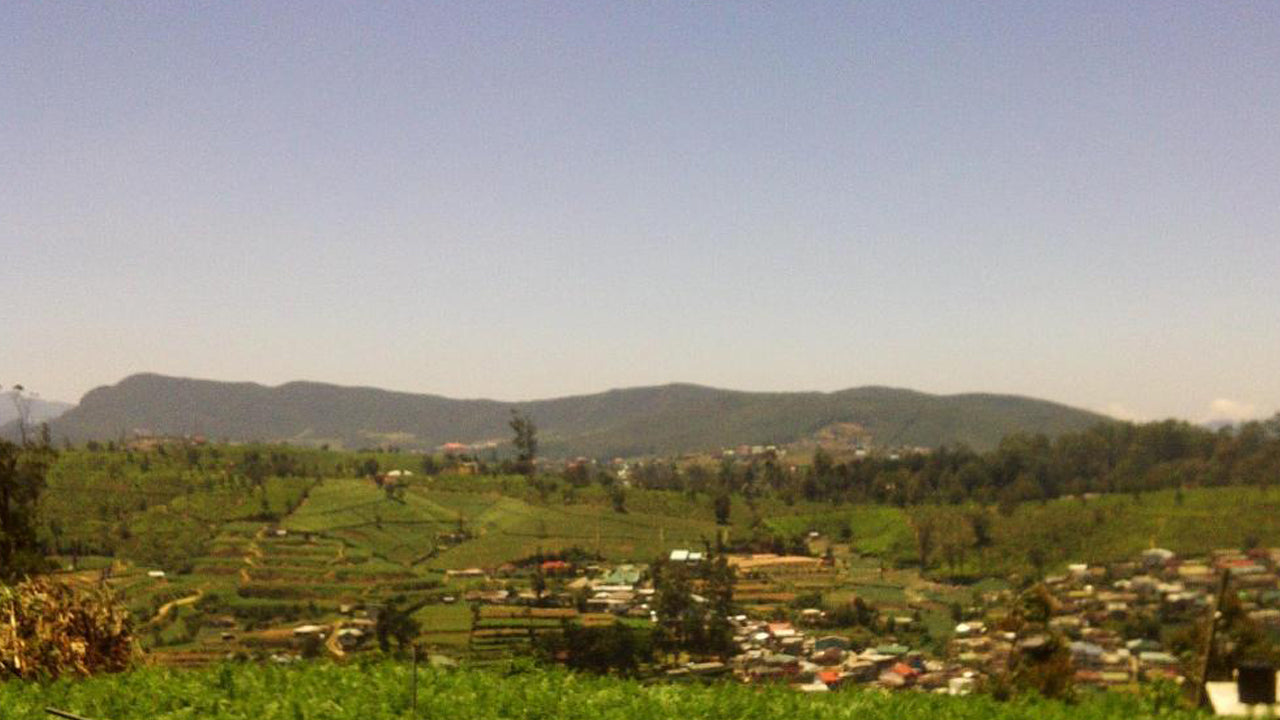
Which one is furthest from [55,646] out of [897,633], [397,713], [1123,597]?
[1123,597]

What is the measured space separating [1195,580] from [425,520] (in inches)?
2308

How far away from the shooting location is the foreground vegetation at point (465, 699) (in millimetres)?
9875

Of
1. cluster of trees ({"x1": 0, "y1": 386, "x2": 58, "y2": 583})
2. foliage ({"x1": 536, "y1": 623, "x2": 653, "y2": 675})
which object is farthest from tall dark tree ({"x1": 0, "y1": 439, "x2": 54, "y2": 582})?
foliage ({"x1": 536, "y1": 623, "x2": 653, "y2": 675})

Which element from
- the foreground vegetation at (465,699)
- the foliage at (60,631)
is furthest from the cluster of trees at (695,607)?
the foreground vegetation at (465,699)

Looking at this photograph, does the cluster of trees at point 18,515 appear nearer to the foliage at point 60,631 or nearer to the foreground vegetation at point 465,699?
the foliage at point 60,631

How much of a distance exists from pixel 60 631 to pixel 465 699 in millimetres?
5112

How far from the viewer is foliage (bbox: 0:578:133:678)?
11.8 metres

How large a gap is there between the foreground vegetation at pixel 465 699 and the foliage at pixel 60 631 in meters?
0.57

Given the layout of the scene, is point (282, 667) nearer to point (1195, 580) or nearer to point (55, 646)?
point (55, 646)

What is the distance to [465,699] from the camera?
33.5ft

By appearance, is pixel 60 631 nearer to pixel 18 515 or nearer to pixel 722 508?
pixel 18 515

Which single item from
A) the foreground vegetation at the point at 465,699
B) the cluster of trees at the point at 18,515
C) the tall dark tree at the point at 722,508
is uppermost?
the cluster of trees at the point at 18,515

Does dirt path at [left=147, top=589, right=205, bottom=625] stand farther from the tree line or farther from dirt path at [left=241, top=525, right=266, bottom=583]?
the tree line

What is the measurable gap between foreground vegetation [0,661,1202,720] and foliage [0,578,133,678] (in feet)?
1.88
